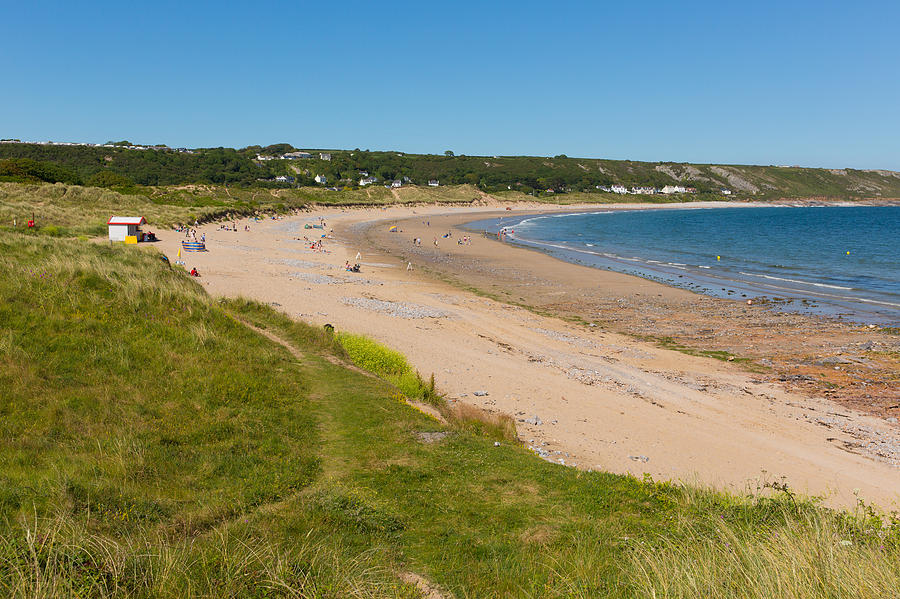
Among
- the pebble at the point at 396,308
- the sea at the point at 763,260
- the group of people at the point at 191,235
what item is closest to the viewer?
the pebble at the point at 396,308

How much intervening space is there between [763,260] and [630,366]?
1481 inches

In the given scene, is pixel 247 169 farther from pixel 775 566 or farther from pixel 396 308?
pixel 775 566

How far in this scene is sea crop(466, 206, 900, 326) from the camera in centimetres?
2992

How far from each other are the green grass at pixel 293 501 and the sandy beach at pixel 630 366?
2.31m

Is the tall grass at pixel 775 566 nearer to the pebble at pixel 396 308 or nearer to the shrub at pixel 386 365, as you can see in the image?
the shrub at pixel 386 365

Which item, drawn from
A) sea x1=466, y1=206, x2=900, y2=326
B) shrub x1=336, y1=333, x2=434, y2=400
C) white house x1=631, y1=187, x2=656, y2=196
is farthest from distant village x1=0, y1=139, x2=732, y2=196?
shrub x1=336, y1=333, x2=434, y2=400

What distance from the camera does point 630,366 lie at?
17562 millimetres

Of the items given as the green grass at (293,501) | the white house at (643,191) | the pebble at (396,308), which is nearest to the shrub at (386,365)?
the green grass at (293,501)

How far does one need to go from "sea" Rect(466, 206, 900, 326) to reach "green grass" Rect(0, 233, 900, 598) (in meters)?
24.2

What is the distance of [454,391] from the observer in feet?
46.9

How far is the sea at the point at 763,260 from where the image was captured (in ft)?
98.2

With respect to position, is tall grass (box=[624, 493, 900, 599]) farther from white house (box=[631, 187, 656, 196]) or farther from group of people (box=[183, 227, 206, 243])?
white house (box=[631, 187, 656, 196])

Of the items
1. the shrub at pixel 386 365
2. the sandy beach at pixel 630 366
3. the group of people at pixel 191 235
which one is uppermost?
the group of people at pixel 191 235

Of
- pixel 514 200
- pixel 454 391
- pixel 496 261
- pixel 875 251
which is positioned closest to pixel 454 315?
pixel 454 391
